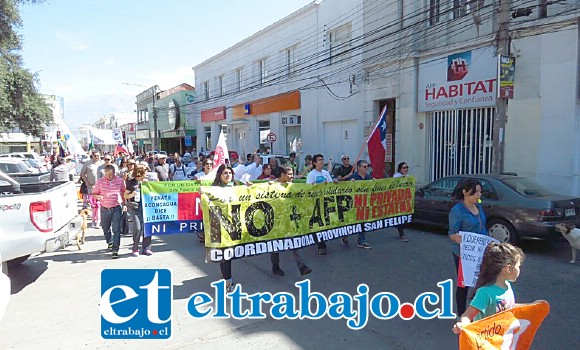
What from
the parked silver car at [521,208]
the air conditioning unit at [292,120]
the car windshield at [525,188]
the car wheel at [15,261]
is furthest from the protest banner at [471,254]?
the air conditioning unit at [292,120]

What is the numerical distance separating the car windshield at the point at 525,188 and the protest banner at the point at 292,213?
6.25 feet

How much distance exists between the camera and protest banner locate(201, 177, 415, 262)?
215 inches

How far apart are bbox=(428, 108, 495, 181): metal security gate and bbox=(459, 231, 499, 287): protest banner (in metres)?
9.98

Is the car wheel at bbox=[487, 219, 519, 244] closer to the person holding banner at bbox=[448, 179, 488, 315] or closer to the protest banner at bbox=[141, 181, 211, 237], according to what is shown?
the person holding banner at bbox=[448, 179, 488, 315]

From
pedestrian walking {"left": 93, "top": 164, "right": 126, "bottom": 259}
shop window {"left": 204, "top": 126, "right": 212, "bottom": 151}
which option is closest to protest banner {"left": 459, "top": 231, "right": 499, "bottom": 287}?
pedestrian walking {"left": 93, "top": 164, "right": 126, "bottom": 259}

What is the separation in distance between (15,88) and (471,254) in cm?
2738

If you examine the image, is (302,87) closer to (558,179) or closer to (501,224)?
(558,179)

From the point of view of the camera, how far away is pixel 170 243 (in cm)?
859

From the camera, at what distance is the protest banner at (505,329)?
2.49 meters

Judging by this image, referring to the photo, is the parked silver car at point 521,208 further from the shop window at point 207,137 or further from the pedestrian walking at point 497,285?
the shop window at point 207,137

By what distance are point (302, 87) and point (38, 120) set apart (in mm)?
18429

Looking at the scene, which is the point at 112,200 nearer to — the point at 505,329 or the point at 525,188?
the point at 505,329

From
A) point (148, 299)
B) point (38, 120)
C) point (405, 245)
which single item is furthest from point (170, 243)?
point (38, 120)

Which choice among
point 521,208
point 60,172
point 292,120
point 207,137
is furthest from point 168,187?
point 207,137
